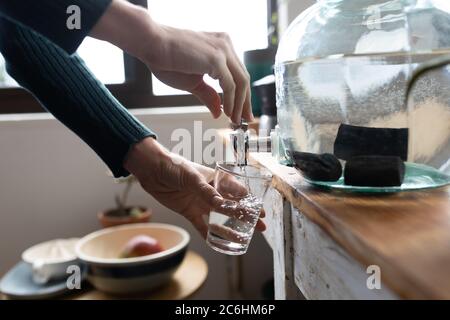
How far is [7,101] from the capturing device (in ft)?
4.90

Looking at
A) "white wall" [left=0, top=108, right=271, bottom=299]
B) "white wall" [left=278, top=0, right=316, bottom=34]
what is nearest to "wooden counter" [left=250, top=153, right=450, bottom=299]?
"white wall" [left=278, top=0, right=316, bottom=34]

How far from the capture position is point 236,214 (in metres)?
0.45

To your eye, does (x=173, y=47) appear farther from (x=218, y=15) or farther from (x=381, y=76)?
(x=218, y=15)

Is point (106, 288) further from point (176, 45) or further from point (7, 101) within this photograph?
point (7, 101)

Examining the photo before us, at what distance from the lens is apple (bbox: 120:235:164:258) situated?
105 centimetres

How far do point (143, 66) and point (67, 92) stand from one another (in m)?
1.00

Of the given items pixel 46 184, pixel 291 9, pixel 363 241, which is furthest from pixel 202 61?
pixel 46 184

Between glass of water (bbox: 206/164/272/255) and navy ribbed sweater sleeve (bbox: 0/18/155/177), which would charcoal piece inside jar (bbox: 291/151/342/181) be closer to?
glass of water (bbox: 206/164/272/255)

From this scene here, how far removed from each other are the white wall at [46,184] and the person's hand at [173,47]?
35.6 inches

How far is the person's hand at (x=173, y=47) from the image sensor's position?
42 centimetres

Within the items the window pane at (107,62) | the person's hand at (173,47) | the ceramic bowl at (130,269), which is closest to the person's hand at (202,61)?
the person's hand at (173,47)

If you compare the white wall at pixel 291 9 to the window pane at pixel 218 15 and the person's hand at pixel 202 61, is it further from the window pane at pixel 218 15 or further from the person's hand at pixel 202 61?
the person's hand at pixel 202 61
